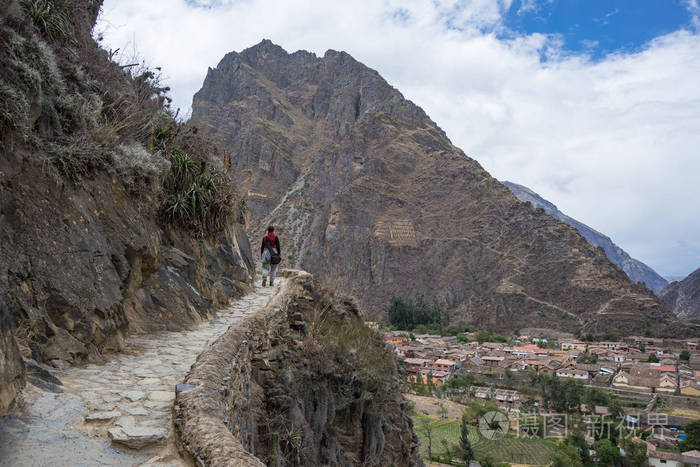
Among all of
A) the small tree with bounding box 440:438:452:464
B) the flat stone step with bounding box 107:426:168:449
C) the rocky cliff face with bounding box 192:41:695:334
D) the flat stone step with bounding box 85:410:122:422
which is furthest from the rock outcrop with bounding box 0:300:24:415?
the rocky cliff face with bounding box 192:41:695:334

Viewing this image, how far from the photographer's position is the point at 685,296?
112 metres

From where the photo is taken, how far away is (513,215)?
68.6 meters

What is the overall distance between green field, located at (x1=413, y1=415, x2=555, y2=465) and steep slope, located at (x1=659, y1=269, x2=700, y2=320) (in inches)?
3323

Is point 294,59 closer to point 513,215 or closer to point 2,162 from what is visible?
point 513,215

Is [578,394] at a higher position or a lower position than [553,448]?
higher

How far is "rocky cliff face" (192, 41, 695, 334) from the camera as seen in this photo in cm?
5962

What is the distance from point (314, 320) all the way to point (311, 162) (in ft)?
282

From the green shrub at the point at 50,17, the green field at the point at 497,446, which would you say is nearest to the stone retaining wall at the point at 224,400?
the green shrub at the point at 50,17

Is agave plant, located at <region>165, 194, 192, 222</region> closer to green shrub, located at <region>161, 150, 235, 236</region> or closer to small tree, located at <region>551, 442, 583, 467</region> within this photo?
green shrub, located at <region>161, 150, 235, 236</region>

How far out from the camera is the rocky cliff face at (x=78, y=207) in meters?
3.72

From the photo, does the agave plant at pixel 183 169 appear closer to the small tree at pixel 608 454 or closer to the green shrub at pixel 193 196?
the green shrub at pixel 193 196

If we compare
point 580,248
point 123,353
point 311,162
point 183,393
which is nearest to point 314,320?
point 123,353

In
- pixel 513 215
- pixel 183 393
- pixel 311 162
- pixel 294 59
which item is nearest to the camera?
pixel 183 393

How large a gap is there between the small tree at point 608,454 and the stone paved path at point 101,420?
112ft
